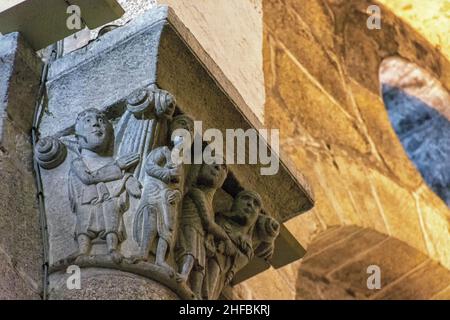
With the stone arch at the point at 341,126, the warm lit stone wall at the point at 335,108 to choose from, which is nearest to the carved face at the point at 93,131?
the warm lit stone wall at the point at 335,108

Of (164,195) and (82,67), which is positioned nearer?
→ (164,195)

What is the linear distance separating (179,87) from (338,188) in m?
1.78

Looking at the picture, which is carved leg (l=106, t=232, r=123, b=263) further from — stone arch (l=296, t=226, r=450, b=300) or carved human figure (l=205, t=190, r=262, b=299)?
stone arch (l=296, t=226, r=450, b=300)

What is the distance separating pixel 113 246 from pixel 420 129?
11.7 feet

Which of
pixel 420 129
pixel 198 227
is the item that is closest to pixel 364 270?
pixel 420 129

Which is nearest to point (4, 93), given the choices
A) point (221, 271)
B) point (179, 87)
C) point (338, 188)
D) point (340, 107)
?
point (179, 87)

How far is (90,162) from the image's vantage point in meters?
2.94

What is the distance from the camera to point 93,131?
2.97 meters

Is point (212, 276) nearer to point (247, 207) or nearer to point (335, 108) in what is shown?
point (247, 207)

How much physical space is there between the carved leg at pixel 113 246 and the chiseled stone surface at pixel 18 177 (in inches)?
7.4

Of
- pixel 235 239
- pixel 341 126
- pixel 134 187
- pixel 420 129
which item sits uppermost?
pixel 420 129

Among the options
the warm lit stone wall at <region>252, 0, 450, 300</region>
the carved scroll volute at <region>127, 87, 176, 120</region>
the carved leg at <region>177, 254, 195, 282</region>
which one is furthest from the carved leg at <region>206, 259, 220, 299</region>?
the warm lit stone wall at <region>252, 0, 450, 300</region>
